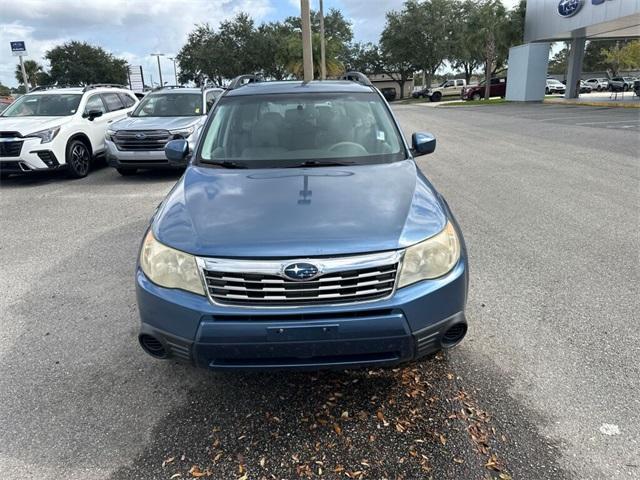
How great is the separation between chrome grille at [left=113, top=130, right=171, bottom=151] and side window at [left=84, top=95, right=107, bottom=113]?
5.93ft

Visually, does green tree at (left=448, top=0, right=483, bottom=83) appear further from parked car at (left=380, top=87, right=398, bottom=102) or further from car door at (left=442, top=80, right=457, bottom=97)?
parked car at (left=380, top=87, right=398, bottom=102)

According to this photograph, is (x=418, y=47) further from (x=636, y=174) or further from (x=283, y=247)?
(x=283, y=247)

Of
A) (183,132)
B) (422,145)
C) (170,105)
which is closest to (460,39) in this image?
(170,105)

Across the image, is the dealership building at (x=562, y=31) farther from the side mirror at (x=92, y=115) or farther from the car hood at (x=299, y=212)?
the car hood at (x=299, y=212)

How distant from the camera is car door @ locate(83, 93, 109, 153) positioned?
32.8 feet

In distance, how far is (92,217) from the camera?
22.4ft

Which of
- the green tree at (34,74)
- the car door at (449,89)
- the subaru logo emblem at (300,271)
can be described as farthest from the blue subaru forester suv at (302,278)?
the green tree at (34,74)

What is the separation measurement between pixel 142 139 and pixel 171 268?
23.7 ft

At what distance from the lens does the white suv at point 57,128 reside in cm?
873

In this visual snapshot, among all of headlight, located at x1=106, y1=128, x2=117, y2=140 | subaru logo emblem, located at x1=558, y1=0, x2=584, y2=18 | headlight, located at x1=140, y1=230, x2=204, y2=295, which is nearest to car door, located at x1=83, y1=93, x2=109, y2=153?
headlight, located at x1=106, y1=128, x2=117, y2=140

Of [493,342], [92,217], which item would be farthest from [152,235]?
[92,217]

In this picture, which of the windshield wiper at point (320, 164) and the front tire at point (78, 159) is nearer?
the windshield wiper at point (320, 164)

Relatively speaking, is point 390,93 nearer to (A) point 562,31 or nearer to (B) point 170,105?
(A) point 562,31

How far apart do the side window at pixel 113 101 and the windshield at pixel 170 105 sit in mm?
1264
